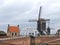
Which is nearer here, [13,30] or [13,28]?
[13,30]

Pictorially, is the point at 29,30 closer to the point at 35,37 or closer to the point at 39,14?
the point at 35,37

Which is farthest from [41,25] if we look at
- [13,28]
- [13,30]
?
[13,28]

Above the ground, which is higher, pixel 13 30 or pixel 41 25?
pixel 41 25

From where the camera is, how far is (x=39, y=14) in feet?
255

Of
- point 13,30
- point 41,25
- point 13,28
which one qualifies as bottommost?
point 13,30

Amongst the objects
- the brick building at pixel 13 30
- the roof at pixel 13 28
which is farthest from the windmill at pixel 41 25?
the roof at pixel 13 28

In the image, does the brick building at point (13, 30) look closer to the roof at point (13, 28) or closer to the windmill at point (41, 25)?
the roof at point (13, 28)

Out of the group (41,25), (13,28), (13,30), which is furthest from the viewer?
(13,28)

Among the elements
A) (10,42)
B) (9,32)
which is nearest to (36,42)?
(10,42)

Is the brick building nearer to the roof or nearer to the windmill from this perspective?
the roof

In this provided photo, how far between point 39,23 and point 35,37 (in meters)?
12.2

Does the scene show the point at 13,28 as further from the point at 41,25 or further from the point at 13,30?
the point at 41,25

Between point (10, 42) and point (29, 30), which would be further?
point (29, 30)

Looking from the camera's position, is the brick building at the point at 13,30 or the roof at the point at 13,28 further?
the roof at the point at 13,28
